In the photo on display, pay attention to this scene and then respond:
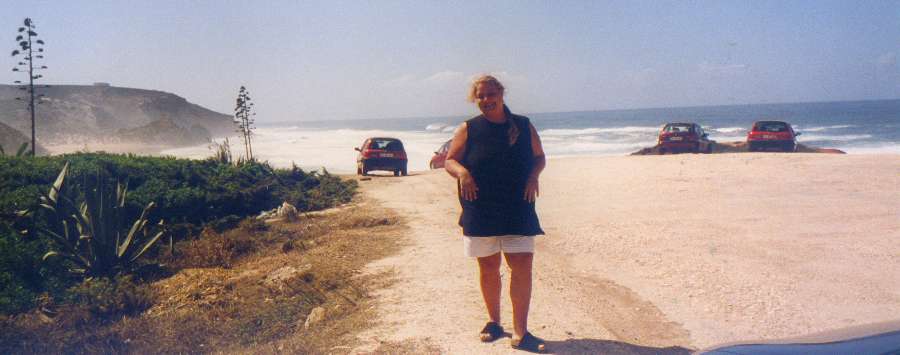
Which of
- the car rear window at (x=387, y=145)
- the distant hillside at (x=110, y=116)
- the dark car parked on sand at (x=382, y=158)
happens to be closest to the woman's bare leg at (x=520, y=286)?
the dark car parked on sand at (x=382, y=158)

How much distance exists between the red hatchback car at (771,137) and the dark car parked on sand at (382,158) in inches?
537

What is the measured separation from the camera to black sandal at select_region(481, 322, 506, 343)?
4039 millimetres

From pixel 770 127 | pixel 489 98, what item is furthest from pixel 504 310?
pixel 770 127

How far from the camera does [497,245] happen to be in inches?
149

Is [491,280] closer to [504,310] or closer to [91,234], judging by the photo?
[504,310]

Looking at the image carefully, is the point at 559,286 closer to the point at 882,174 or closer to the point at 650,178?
the point at 650,178

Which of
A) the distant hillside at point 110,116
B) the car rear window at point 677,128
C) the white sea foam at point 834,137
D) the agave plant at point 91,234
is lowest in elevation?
the agave plant at point 91,234

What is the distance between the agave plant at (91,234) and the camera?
643 centimetres

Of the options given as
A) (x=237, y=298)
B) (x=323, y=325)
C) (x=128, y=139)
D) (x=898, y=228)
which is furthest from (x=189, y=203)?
(x=128, y=139)

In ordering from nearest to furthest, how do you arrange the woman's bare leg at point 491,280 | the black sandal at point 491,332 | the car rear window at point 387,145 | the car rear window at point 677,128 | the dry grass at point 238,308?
the woman's bare leg at point 491,280
the black sandal at point 491,332
the dry grass at point 238,308
the car rear window at point 387,145
the car rear window at point 677,128

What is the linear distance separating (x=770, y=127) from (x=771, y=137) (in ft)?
2.33

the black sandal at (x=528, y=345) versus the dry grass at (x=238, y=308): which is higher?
the black sandal at (x=528, y=345)

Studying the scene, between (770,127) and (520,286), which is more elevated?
(770,127)

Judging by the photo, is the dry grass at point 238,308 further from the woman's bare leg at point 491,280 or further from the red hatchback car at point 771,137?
the red hatchback car at point 771,137
